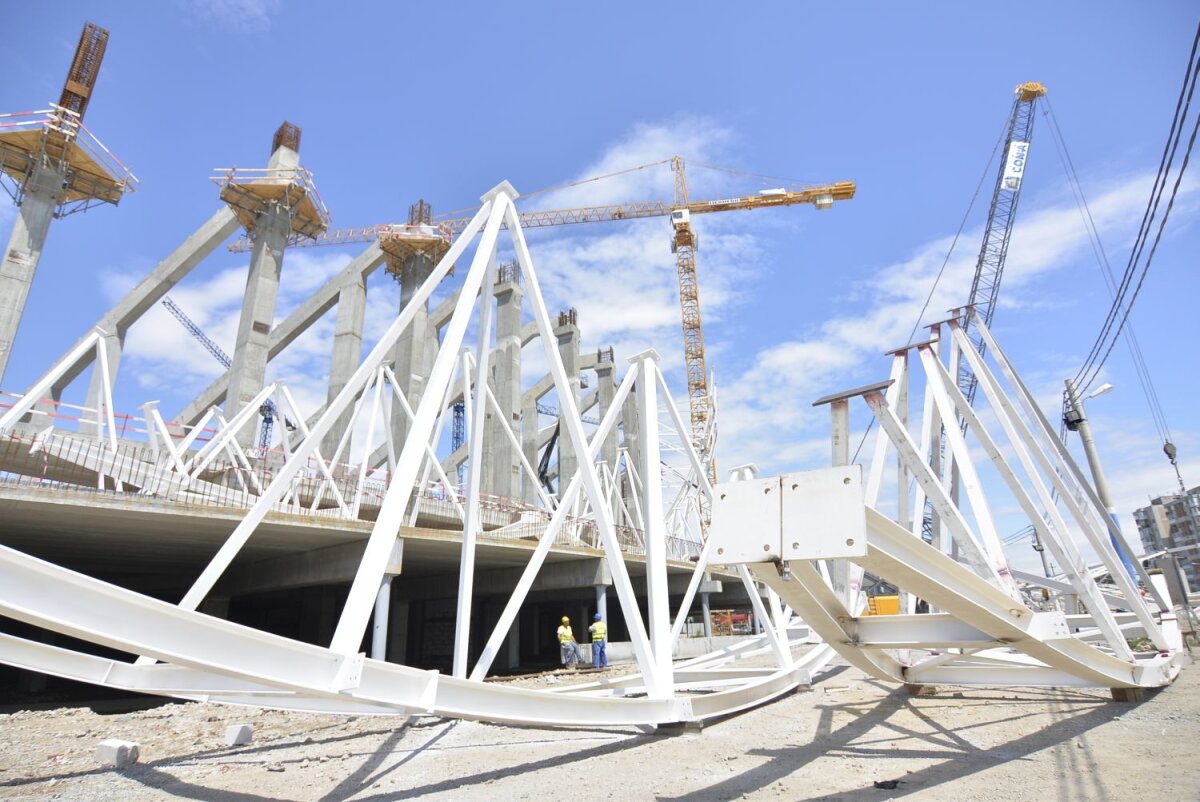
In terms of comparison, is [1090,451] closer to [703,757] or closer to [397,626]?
[703,757]

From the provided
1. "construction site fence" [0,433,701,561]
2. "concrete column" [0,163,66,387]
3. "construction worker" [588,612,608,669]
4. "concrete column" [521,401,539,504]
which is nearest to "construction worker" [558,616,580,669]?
"construction worker" [588,612,608,669]

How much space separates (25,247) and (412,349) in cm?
1492

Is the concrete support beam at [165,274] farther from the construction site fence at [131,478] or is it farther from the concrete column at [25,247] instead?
the construction site fence at [131,478]

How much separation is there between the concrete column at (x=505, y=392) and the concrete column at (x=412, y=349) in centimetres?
388

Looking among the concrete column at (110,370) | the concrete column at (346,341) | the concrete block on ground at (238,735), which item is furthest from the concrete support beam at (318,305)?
the concrete block on ground at (238,735)

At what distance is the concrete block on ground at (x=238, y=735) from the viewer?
8250mm

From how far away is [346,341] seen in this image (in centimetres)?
3131

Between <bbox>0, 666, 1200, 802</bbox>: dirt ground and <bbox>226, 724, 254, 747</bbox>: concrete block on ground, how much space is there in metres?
0.13

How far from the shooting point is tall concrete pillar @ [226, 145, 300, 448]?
1043 inches

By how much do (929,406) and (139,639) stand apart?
385 inches

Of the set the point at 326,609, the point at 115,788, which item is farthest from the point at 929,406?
the point at 326,609

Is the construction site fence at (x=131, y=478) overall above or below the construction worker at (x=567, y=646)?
above

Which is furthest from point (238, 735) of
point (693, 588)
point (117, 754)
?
point (693, 588)

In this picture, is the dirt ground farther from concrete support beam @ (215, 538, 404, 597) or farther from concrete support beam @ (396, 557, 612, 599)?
concrete support beam @ (396, 557, 612, 599)
